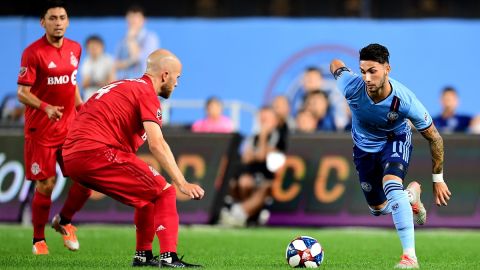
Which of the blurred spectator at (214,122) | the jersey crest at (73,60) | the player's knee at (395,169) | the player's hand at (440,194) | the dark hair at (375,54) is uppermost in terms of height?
the dark hair at (375,54)

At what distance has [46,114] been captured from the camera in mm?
12773

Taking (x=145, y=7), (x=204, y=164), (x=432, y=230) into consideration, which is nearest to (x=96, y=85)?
(x=204, y=164)

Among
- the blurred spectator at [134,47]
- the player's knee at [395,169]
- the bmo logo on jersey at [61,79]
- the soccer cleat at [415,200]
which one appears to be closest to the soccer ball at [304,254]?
the player's knee at [395,169]

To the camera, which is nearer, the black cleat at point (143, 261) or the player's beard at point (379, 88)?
the black cleat at point (143, 261)

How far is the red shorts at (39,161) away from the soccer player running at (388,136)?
344cm

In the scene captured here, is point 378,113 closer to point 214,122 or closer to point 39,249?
point 39,249

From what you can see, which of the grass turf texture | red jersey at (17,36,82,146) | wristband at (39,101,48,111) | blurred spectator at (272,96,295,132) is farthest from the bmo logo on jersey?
blurred spectator at (272,96,295,132)

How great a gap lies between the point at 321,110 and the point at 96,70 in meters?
4.12

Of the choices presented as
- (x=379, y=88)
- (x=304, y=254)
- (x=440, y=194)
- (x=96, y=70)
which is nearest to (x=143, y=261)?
(x=304, y=254)

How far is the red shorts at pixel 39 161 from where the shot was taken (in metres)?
12.8

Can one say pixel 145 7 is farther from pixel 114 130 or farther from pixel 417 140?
pixel 114 130

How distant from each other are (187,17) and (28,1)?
3434 millimetres

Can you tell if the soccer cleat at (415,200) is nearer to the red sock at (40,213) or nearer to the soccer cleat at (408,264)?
the soccer cleat at (408,264)

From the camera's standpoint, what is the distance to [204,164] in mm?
17859
